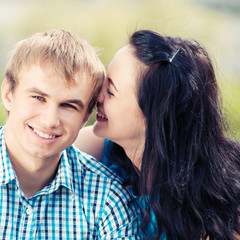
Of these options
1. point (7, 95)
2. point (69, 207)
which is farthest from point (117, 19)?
point (69, 207)

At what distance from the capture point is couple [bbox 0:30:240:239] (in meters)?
2.00

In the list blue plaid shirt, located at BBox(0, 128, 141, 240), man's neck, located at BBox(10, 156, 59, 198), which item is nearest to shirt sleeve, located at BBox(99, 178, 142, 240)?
blue plaid shirt, located at BBox(0, 128, 141, 240)

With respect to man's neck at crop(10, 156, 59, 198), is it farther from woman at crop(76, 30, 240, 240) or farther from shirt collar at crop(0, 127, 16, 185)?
woman at crop(76, 30, 240, 240)

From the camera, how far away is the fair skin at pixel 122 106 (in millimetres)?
2195

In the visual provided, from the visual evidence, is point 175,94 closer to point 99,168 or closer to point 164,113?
point 164,113

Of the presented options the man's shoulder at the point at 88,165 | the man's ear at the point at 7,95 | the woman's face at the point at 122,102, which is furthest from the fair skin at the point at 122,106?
the man's ear at the point at 7,95

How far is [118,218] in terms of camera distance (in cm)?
210

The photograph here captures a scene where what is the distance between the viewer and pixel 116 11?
7.88 meters

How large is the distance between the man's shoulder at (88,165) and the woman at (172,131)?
4.9 inches

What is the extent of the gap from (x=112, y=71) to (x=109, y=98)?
122mm

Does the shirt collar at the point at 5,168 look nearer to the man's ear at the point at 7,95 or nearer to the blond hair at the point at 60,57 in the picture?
the man's ear at the point at 7,95

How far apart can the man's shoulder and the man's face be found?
0.61 ft

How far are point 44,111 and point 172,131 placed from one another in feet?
1.91

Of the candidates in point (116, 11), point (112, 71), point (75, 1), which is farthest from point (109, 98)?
point (75, 1)
